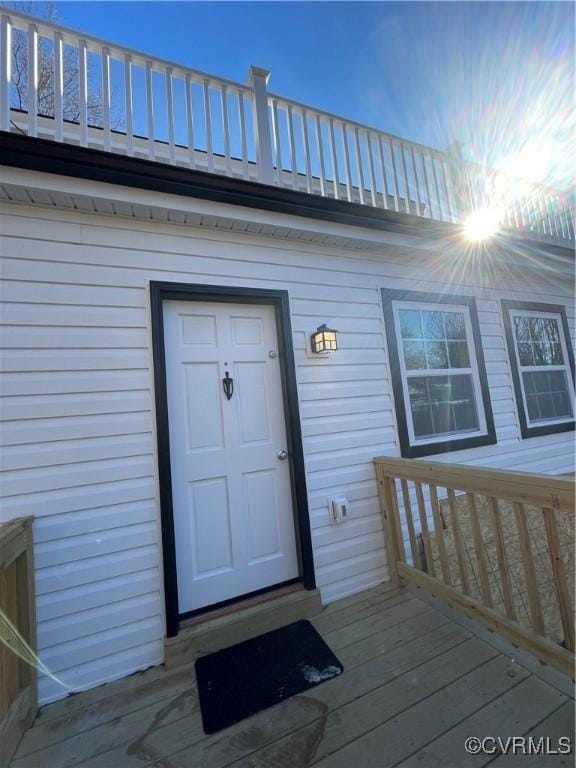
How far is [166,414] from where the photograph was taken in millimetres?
2061

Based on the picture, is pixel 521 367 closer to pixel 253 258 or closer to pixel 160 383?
pixel 253 258

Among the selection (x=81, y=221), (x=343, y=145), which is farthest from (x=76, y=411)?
(x=343, y=145)

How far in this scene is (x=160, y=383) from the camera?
2.06 metres

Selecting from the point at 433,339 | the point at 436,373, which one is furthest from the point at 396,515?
the point at 433,339

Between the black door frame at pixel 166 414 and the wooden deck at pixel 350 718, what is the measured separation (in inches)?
15.9

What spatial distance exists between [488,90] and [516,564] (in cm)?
454

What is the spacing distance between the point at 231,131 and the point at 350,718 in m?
3.62

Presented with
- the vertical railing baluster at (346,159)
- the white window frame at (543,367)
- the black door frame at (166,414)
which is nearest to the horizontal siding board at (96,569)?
the black door frame at (166,414)

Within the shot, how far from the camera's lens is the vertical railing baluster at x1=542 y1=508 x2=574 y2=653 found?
58.2 inches

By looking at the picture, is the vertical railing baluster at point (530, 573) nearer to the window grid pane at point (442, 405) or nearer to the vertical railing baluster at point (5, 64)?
the window grid pane at point (442, 405)

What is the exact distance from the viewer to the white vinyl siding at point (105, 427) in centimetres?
180

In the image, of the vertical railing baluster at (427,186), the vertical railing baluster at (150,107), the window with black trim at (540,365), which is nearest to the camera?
the vertical railing baluster at (150,107)

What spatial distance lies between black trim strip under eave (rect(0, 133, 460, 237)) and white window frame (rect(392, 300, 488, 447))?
709mm
